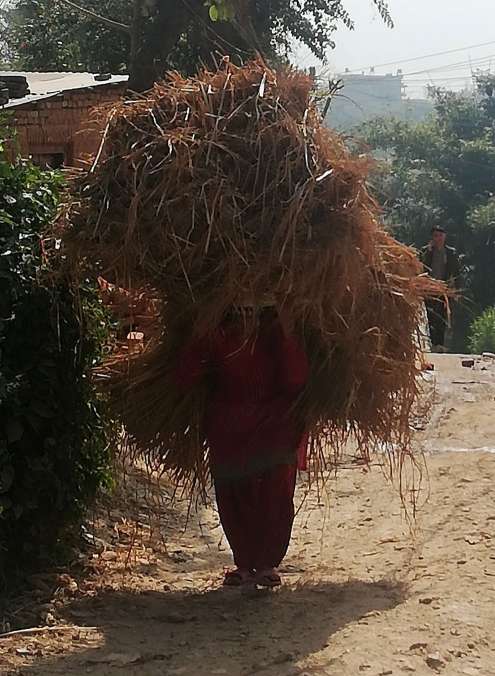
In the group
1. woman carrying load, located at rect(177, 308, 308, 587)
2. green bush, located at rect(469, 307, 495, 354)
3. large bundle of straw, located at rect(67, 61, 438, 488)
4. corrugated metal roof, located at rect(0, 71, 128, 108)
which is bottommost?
green bush, located at rect(469, 307, 495, 354)

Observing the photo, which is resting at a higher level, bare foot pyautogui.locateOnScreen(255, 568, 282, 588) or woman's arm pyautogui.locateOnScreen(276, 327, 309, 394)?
woman's arm pyautogui.locateOnScreen(276, 327, 309, 394)

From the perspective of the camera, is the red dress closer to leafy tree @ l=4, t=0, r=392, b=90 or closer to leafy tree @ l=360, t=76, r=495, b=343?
leafy tree @ l=4, t=0, r=392, b=90

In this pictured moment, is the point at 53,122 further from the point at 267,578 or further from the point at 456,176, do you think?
the point at 456,176

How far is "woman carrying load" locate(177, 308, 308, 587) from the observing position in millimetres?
4270

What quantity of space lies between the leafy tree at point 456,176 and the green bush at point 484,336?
23.2ft

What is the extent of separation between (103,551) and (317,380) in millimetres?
1480

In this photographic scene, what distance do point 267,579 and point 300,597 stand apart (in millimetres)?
167

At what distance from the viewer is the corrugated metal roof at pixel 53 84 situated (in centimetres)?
939

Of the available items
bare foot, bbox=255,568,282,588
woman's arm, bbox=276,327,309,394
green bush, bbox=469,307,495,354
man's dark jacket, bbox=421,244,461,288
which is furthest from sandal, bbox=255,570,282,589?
green bush, bbox=469,307,495,354

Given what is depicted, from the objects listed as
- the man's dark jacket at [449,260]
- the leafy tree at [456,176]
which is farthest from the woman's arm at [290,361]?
the leafy tree at [456,176]

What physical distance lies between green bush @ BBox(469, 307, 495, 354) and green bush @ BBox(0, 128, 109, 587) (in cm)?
1500

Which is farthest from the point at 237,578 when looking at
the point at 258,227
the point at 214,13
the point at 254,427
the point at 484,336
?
the point at 484,336

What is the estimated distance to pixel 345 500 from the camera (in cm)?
639

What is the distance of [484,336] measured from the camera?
19.3 m
